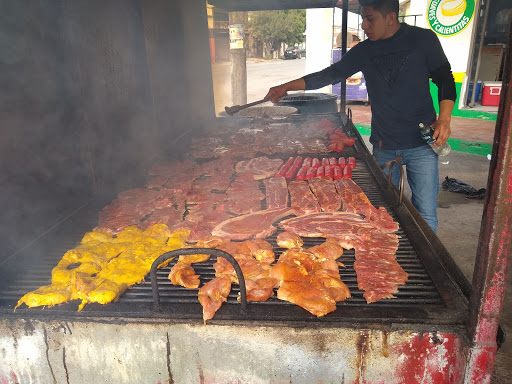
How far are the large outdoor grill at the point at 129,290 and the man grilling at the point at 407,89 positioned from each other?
0.47m

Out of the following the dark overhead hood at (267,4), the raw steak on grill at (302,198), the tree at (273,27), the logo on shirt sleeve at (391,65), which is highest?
the tree at (273,27)

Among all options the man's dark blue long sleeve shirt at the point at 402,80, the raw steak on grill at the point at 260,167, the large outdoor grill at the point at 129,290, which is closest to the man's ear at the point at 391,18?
the man's dark blue long sleeve shirt at the point at 402,80

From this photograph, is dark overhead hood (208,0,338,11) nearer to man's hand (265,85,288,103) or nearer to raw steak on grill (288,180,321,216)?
man's hand (265,85,288,103)

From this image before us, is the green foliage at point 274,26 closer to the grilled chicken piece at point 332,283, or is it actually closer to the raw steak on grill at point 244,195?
the raw steak on grill at point 244,195

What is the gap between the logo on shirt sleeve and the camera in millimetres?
4203

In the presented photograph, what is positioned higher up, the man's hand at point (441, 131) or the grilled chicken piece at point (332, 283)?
the man's hand at point (441, 131)

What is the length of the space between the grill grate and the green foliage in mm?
62081

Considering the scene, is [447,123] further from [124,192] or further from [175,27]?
[175,27]

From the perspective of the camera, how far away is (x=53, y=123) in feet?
10.6

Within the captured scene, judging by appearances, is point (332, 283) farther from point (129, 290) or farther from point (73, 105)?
point (73, 105)

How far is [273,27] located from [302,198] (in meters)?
62.6

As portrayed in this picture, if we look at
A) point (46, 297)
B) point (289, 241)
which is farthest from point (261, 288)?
point (46, 297)

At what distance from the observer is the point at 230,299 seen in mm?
2217

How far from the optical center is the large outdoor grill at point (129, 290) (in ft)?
6.28
